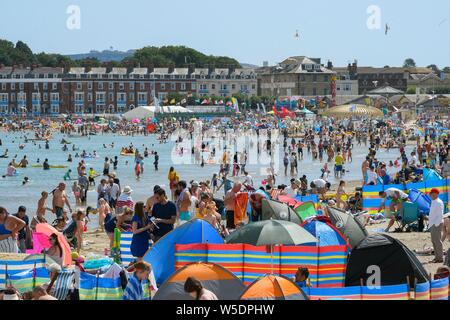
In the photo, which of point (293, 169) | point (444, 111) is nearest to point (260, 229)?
point (293, 169)

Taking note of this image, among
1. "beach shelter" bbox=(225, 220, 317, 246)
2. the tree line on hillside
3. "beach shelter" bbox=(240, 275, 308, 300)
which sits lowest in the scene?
"beach shelter" bbox=(225, 220, 317, 246)

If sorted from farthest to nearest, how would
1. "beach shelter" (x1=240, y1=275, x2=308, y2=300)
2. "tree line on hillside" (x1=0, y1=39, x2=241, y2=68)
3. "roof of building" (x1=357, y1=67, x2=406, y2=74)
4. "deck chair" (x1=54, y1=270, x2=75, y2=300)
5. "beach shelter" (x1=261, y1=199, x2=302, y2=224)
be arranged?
"roof of building" (x1=357, y1=67, x2=406, y2=74) → "tree line on hillside" (x1=0, y1=39, x2=241, y2=68) → "beach shelter" (x1=261, y1=199, x2=302, y2=224) → "deck chair" (x1=54, y1=270, x2=75, y2=300) → "beach shelter" (x1=240, y1=275, x2=308, y2=300)

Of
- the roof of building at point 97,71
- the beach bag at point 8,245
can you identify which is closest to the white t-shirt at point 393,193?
the beach bag at point 8,245

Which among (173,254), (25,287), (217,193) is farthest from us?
(217,193)

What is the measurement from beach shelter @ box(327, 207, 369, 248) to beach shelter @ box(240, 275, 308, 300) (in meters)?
4.71

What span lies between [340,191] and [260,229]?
8.19m

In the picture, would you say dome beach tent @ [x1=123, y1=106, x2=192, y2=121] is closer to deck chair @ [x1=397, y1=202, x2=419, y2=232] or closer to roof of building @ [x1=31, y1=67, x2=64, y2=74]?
roof of building @ [x1=31, y1=67, x2=64, y2=74]

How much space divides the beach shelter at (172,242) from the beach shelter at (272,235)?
306 mm

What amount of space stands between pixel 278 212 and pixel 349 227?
5.47ft

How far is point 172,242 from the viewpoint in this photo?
39.4 feet

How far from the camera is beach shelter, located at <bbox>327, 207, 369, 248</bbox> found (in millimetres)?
13453

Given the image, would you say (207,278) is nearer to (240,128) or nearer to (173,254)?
(173,254)

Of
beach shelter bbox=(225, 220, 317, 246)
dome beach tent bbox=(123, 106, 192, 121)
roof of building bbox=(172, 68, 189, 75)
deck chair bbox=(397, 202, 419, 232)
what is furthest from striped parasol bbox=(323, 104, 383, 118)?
roof of building bbox=(172, 68, 189, 75)

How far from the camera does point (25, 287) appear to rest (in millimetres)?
10477
